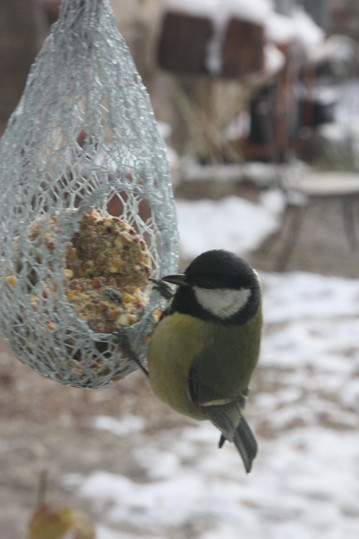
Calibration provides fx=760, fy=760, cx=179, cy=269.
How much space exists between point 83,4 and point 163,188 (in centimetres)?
45

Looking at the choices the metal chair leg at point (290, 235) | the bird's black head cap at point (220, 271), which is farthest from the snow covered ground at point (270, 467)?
the bird's black head cap at point (220, 271)

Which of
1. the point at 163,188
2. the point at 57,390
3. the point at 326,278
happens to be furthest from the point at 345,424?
the point at 163,188

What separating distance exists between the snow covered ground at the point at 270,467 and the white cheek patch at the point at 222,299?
224 cm

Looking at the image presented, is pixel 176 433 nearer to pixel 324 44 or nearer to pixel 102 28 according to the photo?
pixel 102 28

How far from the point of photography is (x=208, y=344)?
5.33 feet

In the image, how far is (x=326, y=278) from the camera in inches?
282

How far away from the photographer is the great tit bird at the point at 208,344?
154 cm

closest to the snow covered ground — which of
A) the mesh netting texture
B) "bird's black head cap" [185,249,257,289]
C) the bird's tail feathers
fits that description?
the bird's tail feathers

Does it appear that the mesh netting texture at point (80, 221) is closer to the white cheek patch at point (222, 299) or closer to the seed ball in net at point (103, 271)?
the seed ball in net at point (103, 271)

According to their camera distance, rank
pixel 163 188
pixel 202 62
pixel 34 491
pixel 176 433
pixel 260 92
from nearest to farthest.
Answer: pixel 163 188 → pixel 34 491 → pixel 176 433 → pixel 202 62 → pixel 260 92

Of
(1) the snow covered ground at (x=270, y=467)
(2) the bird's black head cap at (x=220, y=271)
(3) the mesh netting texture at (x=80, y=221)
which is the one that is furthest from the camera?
(1) the snow covered ground at (x=270, y=467)

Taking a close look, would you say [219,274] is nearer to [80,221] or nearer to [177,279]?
[177,279]

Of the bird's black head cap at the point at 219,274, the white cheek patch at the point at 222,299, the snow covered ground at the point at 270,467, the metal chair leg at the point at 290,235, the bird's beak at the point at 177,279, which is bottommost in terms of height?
the metal chair leg at the point at 290,235

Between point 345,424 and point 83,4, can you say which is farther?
point 345,424
